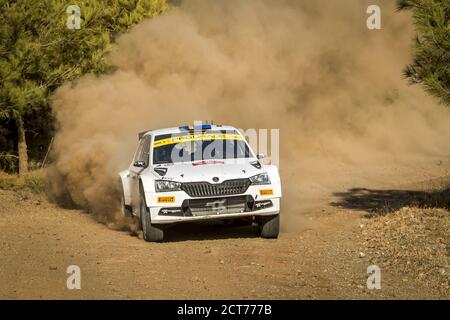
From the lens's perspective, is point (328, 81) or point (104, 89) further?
point (328, 81)

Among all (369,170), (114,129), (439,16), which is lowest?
(369,170)

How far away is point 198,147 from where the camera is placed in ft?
38.4

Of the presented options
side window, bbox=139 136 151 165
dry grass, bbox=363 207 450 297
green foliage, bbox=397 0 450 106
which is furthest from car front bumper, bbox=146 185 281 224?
green foliage, bbox=397 0 450 106

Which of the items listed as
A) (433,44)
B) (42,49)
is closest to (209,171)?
(433,44)

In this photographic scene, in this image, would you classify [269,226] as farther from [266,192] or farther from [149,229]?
[149,229]

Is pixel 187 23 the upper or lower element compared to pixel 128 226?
upper

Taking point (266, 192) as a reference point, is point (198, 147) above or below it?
above

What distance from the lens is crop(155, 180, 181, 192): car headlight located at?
34.3 ft

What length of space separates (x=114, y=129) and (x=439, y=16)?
7.93 m

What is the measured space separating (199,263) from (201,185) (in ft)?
5.05

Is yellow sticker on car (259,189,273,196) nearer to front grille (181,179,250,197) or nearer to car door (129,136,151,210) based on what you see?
front grille (181,179,250,197)

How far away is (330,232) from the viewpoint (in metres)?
11.8

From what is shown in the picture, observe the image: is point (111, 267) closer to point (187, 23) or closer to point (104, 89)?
point (104, 89)
